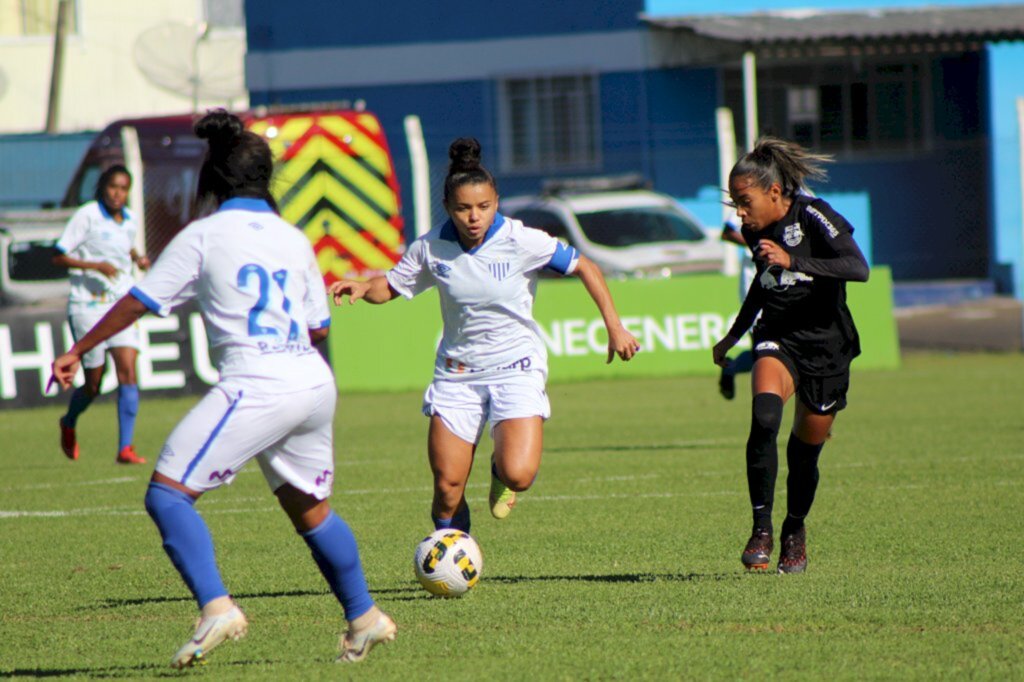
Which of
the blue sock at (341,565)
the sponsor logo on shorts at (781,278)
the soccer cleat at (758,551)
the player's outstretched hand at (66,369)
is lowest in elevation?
the soccer cleat at (758,551)

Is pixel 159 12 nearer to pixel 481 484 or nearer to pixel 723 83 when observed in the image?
pixel 723 83

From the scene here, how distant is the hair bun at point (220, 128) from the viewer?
5.71 meters

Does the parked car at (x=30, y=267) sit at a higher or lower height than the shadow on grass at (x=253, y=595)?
higher

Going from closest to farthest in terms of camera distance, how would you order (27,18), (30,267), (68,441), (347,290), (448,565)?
1. (448,565)
2. (347,290)
3. (68,441)
4. (30,267)
5. (27,18)

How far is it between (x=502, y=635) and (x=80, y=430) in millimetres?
10636

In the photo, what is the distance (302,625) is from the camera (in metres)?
6.56

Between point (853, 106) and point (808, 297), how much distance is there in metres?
26.4

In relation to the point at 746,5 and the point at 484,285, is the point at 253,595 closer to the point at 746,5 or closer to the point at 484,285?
the point at 484,285

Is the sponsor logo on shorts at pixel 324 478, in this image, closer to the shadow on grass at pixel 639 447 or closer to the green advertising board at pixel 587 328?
the shadow on grass at pixel 639 447

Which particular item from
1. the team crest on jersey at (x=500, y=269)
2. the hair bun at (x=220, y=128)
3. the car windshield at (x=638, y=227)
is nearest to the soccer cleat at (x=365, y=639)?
the hair bun at (x=220, y=128)

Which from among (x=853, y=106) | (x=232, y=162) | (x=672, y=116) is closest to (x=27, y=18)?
(x=672, y=116)

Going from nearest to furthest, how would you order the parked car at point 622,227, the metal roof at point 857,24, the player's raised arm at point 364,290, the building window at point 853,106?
the player's raised arm at point 364,290, the parked car at point 622,227, the metal roof at point 857,24, the building window at point 853,106

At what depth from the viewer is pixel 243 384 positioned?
18.3 feet

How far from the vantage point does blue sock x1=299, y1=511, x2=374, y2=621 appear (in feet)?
18.8
